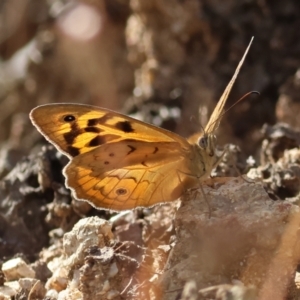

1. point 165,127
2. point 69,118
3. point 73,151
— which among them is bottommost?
point 165,127

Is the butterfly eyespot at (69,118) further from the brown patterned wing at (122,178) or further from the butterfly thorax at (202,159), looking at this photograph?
the butterfly thorax at (202,159)

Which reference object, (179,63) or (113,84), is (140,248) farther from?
(113,84)

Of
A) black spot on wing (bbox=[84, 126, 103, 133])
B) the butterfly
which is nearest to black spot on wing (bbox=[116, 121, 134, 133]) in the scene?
the butterfly

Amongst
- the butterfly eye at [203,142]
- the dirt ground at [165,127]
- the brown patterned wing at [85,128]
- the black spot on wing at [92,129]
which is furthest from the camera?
the butterfly eye at [203,142]

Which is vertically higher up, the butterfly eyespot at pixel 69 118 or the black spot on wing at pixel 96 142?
the butterfly eyespot at pixel 69 118

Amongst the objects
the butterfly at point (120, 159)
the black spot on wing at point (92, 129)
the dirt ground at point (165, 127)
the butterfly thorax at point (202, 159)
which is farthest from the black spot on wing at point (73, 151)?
the butterfly thorax at point (202, 159)

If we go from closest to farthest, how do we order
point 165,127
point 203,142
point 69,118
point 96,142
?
point 69,118 → point 96,142 → point 203,142 → point 165,127

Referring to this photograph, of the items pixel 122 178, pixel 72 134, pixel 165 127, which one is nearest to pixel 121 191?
pixel 122 178

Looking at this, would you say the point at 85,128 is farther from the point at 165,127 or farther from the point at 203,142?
the point at 165,127

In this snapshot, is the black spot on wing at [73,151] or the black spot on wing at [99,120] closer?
the black spot on wing at [99,120]
